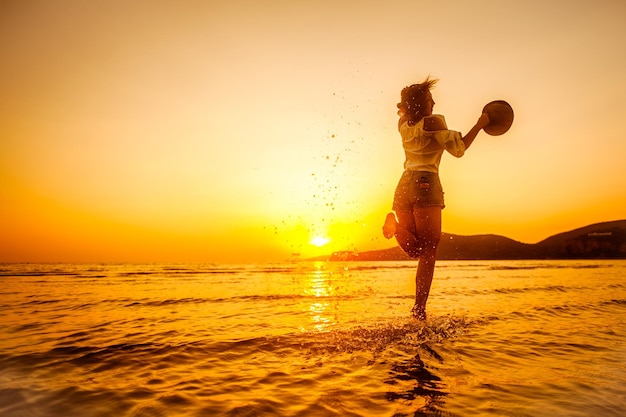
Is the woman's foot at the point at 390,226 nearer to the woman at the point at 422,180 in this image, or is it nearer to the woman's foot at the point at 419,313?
the woman at the point at 422,180

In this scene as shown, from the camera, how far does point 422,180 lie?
5.09 metres

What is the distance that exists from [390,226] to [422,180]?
841 mm

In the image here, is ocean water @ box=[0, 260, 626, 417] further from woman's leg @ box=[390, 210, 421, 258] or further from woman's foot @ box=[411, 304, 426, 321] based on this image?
woman's leg @ box=[390, 210, 421, 258]

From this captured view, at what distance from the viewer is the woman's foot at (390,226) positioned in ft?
17.6

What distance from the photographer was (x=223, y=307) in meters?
7.17

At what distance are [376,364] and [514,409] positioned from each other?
3.85 feet

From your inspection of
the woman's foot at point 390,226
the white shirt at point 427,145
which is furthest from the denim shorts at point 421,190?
the woman's foot at point 390,226

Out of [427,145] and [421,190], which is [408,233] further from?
[427,145]

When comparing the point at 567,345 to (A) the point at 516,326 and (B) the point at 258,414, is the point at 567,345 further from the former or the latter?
(B) the point at 258,414

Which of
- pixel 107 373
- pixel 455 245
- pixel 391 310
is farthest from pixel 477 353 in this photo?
pixel 455 245

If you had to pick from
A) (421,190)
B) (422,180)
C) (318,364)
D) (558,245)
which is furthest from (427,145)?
(558,245)

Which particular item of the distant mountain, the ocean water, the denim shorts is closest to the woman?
the denim shorts

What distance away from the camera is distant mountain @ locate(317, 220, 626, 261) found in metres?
69.8

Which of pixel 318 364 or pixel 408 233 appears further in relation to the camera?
pixel 408 233
